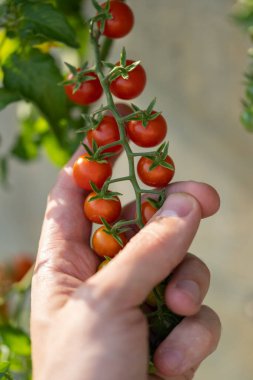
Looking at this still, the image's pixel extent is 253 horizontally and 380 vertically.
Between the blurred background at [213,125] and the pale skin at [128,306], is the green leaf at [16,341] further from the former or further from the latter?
the blurred background at [213,125]

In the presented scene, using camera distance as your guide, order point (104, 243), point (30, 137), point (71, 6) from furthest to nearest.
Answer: point (30, 137), point (71, 6), point (104, 243)

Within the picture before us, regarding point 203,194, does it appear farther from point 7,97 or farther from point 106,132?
point 7,97

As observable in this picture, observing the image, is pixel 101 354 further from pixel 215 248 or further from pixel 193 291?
pixel 215 248

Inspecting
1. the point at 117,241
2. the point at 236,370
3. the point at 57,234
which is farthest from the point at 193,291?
the point at 236,370

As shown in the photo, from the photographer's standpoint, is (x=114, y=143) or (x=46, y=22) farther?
(x=46, y=22)

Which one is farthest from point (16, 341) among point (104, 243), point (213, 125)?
point (213, 125)

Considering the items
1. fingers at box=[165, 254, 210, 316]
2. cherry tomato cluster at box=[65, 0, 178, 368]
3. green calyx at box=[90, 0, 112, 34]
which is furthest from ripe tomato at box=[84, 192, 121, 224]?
green calyx at box=[90, 0, 112, 34]

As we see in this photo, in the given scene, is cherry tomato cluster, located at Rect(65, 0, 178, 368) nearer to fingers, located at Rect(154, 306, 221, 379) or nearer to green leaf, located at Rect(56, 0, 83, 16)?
fingers, located at Rect(154, 306, 221, 379)
